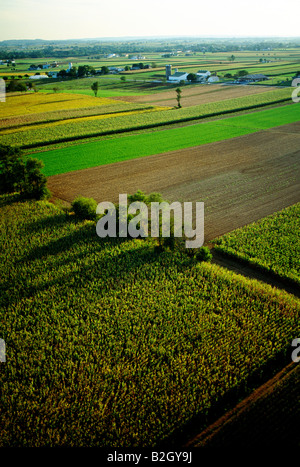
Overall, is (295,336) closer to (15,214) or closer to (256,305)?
(256,305)

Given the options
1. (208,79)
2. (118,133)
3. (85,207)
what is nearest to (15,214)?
(85,207)

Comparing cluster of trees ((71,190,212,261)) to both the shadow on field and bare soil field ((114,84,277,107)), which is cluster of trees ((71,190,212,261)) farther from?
bare soil field ((114,84,277,107))

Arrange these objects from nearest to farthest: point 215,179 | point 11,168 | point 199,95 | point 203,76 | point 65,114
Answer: point 11,168 < point 215,179 < point 65,114 < point 199,95 < point 203,76

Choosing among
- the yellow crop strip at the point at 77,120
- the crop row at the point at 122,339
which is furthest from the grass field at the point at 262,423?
the yellow crop strip at the point at 77,120

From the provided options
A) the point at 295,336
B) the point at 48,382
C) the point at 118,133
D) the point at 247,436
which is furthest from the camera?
the point at 118,133

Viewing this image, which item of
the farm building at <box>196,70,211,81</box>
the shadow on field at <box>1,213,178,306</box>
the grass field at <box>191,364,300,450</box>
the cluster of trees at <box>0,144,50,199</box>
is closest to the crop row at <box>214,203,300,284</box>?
the shadow on field at <box>1,213,178,306</box>

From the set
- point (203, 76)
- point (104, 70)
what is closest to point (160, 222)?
point (203, 76)

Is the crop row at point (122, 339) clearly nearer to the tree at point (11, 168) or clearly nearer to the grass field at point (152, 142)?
the tree at point (11, 168)

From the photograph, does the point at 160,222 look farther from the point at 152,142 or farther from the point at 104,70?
the point at 104,70
